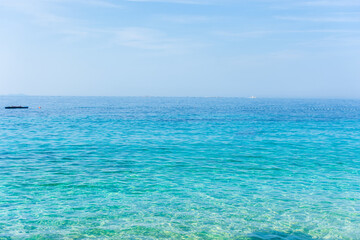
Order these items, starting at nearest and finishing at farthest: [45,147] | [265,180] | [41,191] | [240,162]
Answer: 1. [41,191]
2. [265,180]
3. [240,162]
4. [45,147]

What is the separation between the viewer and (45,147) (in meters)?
30.9

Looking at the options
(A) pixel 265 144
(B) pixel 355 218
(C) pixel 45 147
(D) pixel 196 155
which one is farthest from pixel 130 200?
(A) pixel 265 144

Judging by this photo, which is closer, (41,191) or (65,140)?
(41,191)

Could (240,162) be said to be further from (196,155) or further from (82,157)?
(82,157)

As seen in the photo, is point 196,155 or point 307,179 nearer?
point 307,179

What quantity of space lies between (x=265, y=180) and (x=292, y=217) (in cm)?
582

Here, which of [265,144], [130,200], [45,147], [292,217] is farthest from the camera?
[265,144]

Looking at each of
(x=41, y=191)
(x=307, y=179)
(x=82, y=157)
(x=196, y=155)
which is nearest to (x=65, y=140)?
(x=82, y=157)

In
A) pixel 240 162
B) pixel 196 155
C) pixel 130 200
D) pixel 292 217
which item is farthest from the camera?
pixel 196 155

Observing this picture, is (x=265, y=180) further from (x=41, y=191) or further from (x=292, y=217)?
(x=41, y=191)

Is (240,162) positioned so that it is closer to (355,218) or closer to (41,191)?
(355,218)

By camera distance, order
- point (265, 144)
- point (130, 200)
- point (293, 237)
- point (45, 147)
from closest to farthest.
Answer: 1. point (293, 237)
2. point (130, 200)
3. point (45, 147)
4. point (265, 144)

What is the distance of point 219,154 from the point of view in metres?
28.3

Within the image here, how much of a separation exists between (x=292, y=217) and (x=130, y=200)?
767 cm
